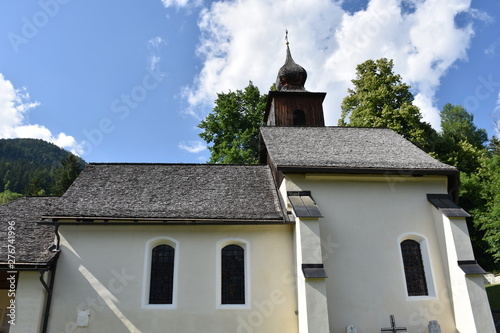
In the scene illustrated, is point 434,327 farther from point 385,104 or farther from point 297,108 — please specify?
point 385,104

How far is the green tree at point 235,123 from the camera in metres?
25.1

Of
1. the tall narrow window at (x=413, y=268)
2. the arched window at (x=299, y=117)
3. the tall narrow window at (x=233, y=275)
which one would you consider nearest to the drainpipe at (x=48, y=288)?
the tall narrow window at (x=233, y=275)

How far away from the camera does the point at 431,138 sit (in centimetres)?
2450

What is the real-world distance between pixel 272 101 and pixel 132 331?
41.9ft

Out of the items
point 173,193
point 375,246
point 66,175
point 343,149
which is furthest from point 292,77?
point 66,175

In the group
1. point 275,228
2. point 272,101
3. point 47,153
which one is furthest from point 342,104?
point 47,153

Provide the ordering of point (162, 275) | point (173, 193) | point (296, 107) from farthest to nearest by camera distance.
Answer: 1. point (296, 107)
2. point (173, 193)
3. point (162, 275)

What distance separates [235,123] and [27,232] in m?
16.9

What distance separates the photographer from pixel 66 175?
4322cm

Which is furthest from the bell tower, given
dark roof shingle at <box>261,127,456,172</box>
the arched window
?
dark roof shingle at <box>261,127,456,172</box>

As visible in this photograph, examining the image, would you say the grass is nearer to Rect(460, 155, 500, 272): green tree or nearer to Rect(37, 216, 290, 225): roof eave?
Rect(460, 155, 500, 272): green tree

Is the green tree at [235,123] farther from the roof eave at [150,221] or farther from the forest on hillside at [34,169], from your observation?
the forest on hillside at [34,169]

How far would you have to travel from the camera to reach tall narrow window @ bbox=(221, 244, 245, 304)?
1060 centimetres

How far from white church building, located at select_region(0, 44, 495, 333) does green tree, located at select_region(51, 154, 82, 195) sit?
110 ft
